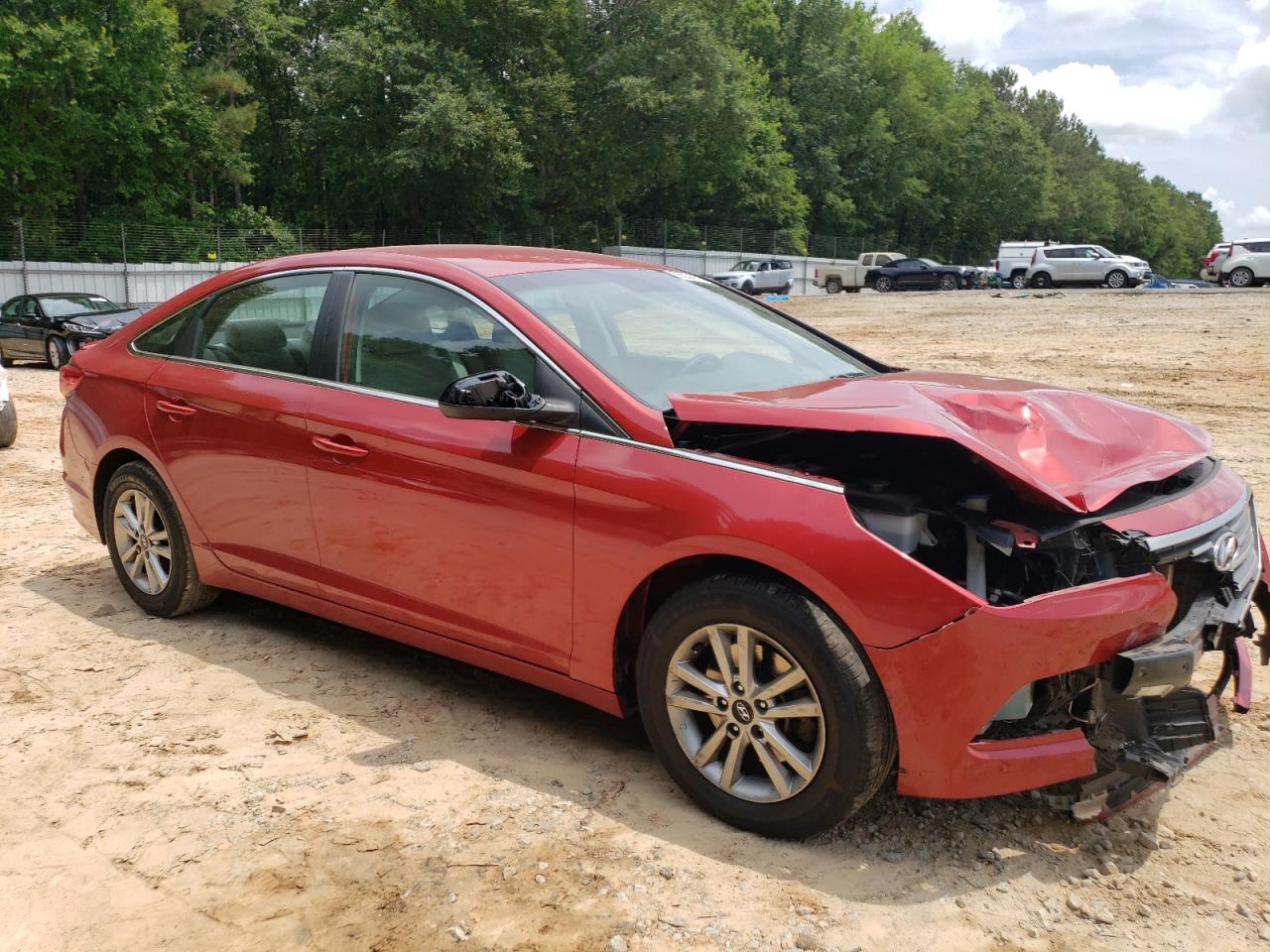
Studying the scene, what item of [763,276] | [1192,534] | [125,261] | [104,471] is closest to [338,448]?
[104,471]

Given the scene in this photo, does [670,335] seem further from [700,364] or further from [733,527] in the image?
[733,527]

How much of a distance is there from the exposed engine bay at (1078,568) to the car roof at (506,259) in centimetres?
142

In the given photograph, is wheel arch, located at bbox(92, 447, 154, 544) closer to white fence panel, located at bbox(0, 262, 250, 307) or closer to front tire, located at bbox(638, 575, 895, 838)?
front tire, located at bbox(638, 575, 895, 838)

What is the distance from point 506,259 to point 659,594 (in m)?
1.57

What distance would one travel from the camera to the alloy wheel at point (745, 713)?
298 centimetres

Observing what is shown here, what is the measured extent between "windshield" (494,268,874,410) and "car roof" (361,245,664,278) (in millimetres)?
71

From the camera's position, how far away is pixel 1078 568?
115 inches

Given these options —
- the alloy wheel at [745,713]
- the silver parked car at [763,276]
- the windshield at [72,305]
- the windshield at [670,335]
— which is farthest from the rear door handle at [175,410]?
the silver parked car at [763,276]

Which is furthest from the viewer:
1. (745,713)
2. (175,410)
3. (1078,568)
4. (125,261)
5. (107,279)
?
(125,261)

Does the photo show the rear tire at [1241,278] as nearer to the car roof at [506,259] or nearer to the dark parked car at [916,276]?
the dark parked car at [916,276]

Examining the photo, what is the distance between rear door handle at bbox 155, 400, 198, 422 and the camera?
4598 millimetres

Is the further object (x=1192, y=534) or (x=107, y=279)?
(x=107, y=279)

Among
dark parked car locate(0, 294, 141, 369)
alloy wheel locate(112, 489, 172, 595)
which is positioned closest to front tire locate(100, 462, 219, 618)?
alloy wheel locate(112, 489, 172, 595)

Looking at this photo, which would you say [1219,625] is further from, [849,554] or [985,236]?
[985,236]
